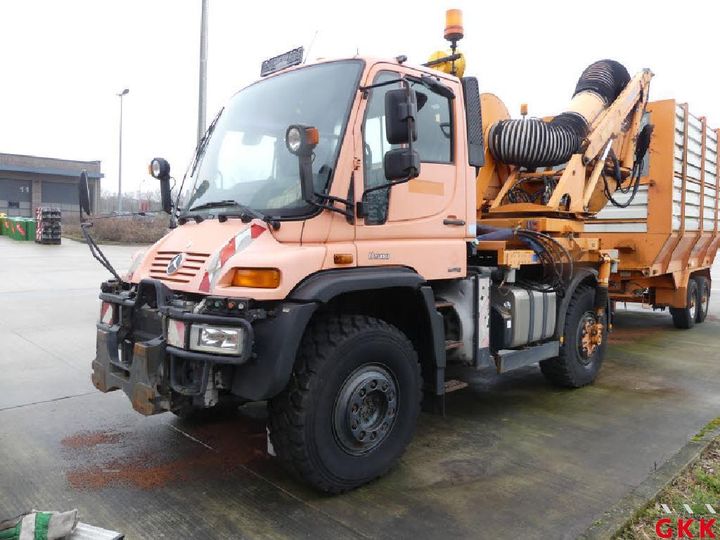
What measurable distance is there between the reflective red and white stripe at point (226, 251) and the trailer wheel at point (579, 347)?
345 centimetres

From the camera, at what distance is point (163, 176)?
174 inches

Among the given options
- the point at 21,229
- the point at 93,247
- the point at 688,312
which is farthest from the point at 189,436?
the point at 21,229

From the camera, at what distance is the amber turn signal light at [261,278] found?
3112 mm

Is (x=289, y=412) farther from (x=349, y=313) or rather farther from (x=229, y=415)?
(x=229, y=415)

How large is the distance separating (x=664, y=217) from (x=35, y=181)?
2037 inches

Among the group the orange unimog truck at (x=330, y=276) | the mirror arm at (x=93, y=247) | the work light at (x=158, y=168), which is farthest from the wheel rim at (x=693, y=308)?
A: the mirror arm at (x=93, y=247)

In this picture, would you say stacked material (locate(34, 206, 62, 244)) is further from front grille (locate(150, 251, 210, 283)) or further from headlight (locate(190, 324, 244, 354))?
headlight (locate(190, 324, 244, 354))

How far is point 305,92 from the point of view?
3.84 meters

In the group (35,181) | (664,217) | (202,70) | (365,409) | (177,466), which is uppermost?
(35,181)

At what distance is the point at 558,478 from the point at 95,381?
10.1 ft

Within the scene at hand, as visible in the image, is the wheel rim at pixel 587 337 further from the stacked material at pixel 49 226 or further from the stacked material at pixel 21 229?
the stacked material at pixel 21 229

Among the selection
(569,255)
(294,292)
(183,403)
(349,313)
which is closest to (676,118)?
(569,255)

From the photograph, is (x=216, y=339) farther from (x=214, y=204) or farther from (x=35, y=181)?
(x=35, y=181)

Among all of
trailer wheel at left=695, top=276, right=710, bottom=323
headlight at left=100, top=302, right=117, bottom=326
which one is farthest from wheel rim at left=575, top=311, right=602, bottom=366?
trailer wheel at left=695, top=276, right=710, bottom=323
